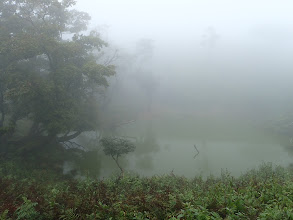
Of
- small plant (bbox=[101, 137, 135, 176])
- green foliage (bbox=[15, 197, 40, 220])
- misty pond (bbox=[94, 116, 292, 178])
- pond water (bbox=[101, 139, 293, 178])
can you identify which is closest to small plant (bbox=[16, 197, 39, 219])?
green foliage (bbox=[15, 197, 40, 220])

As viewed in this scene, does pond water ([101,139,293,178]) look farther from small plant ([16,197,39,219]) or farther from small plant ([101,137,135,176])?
small plant ([16,197,39,219])

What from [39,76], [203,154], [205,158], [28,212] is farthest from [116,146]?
[203,154]

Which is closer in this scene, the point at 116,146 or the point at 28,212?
the point at 28,212

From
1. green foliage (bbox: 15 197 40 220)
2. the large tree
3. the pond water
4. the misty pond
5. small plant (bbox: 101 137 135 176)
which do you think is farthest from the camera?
the misty pond

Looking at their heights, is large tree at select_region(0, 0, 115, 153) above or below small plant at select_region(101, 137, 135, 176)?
above

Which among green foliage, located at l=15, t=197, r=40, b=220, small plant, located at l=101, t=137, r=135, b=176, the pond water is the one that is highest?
the pond water

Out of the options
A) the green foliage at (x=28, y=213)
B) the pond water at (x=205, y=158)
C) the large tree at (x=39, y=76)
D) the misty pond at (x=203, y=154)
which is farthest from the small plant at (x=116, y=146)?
the green foliage at (x=28, y=213)

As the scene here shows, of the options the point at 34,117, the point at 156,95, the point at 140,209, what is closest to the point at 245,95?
the point at 156,95

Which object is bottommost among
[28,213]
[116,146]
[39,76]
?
[28,213]

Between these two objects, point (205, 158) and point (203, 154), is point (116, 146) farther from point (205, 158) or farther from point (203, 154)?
point (203, 154)

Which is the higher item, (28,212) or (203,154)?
(203,154)

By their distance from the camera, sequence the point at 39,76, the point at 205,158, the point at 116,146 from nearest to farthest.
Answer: the point at 116,146 → the point at 39,76 → the point at 205,158

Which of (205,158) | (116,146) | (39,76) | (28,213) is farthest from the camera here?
(205,158)

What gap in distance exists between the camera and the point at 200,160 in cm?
1407
